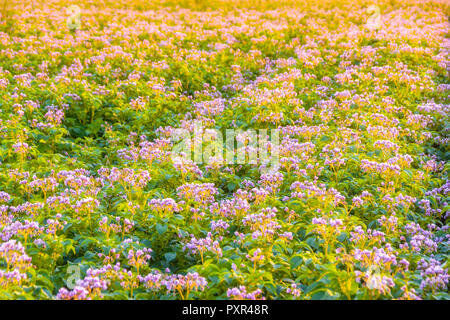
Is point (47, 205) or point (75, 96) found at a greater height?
point (75, 96)

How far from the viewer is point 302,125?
1030 cm

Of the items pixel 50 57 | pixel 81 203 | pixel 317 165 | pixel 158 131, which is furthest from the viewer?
pixel 50 57

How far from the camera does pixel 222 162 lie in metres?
8.29

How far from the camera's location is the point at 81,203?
602 cm

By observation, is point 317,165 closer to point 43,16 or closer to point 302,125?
point 302,125

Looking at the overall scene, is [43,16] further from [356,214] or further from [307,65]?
[356,214]

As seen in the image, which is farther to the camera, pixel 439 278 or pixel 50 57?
pixel 50 57

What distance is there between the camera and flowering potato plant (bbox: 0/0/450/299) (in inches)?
Answer: 194

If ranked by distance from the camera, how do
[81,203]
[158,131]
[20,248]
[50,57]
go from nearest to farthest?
[20,248] < [81,203] < [158,131] < [50,57]

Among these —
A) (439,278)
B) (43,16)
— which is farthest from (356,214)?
(43,16)

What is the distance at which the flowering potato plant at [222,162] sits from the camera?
492 cm

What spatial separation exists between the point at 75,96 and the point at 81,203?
213 inches
